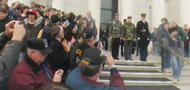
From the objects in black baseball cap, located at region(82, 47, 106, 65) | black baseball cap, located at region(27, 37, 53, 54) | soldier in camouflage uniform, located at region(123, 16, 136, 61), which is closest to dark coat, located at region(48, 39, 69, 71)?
black baseball cap, located at region(27, 37, 53, 54)

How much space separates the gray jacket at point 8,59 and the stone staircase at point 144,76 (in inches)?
146

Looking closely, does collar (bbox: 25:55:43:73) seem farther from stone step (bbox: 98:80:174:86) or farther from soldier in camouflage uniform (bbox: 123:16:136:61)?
soldier in camouflage uniform (bbox: 123:16:136:61)

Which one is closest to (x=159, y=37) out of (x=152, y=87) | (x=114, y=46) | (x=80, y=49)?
(x=114, y=46)

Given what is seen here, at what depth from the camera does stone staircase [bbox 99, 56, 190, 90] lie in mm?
4992

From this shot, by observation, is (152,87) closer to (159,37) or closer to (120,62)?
(120,62)

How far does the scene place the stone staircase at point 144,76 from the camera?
499 centimetres

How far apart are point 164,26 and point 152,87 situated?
2.88 meters

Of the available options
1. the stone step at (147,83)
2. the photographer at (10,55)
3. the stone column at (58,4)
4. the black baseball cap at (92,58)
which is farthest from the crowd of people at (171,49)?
the stone column at (58,4)

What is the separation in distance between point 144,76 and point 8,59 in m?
5.34

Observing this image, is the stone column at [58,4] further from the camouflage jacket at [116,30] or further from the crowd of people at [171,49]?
the crowd of people at [171,49]

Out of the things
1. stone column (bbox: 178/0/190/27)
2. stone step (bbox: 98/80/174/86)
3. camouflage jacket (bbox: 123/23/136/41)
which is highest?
stone column (bbox: 178/0/190/27)

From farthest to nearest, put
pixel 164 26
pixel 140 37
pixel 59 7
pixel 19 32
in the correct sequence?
pixel 59 7, pixel 140 37, pixel 164 26, pixel 19 32

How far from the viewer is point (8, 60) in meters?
1.45

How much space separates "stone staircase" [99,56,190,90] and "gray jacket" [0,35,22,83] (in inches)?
146
